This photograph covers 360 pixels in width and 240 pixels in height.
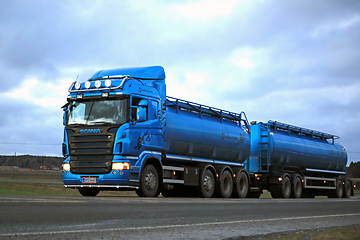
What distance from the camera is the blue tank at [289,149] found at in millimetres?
25672

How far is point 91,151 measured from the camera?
1636 cm

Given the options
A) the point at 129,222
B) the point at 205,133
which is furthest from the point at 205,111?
the point at 129,222

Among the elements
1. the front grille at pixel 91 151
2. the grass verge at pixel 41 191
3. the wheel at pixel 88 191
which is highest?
the front grille at pixel 91 151

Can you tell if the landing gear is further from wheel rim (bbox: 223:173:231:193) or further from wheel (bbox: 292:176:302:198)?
wheel rim (bbox: 223:173:231:193)

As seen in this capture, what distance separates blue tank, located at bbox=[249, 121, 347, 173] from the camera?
84.2 ft

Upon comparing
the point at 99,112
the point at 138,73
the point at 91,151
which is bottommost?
the point at 91,151

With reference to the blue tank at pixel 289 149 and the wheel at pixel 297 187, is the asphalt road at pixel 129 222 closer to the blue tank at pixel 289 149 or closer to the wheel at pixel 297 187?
the blue tank at pixel 289 149

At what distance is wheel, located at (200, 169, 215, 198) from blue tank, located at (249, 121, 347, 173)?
504 cm

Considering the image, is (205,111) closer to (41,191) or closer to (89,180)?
(89,180)

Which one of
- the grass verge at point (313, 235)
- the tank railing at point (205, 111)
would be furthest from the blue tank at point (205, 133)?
the grass verge at point (313, 235)

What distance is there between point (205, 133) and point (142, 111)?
15.9 feet

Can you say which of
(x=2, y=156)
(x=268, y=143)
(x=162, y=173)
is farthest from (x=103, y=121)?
(x=2, y=156)

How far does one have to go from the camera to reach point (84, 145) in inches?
649

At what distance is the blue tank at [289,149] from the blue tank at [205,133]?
1859 mm
